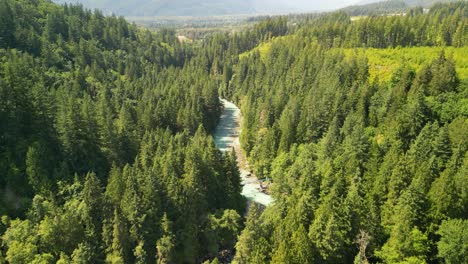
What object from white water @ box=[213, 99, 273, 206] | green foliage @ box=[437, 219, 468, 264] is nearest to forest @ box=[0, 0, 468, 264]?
green foliage @ box=[437, 219, 468, 264]

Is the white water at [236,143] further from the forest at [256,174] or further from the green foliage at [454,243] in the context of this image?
the green foliage at [454,243]

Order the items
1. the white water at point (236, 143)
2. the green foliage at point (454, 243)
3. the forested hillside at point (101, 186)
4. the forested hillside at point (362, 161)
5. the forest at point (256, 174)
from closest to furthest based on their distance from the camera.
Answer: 1. the green foliage at point (454, 243)
2. the forested hillside at point (362, 161)
3. the forest at point (256, 174)
4. the forested hillside at point (101, 186)
5. the white water at point (236, 143)

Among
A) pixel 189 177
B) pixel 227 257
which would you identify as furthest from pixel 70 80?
pixel 227 257

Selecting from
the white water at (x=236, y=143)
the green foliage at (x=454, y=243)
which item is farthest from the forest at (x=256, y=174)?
the white water at (x=236, y=143)

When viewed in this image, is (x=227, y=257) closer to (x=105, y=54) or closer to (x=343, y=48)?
(x=343, y=48)

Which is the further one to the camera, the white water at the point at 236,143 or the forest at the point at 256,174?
the white water at the point at 236,143

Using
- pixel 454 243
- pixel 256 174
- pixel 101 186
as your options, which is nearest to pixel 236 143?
pixel 256 174
